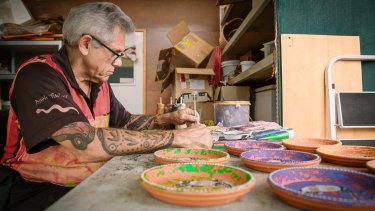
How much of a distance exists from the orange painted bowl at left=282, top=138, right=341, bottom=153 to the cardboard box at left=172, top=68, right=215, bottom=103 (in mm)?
2161

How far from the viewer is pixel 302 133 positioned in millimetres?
1944

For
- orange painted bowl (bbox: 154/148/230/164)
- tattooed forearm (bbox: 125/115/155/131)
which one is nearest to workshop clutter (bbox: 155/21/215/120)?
tattooed forearm (bbox: 125/115/155/131)

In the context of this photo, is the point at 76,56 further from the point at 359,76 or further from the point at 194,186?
the point at 359,76

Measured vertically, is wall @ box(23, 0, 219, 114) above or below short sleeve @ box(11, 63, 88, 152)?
above

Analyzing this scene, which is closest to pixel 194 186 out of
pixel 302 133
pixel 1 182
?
pixel 1 182

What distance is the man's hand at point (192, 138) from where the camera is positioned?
1.15 meters

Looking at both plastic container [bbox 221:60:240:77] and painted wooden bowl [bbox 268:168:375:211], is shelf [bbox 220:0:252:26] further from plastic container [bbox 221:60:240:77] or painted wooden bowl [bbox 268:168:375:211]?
painted wooden bowl [bbox 268:168:375:211]

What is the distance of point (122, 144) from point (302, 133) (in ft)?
4.63

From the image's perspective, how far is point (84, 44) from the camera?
1.42 m

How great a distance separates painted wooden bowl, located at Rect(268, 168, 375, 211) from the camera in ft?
1.63

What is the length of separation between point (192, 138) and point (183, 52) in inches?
87.3

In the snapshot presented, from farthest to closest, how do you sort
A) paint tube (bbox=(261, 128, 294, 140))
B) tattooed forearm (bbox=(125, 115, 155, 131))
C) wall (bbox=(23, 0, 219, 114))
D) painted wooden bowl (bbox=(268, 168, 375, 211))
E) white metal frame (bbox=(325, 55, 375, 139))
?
wall (bbox=(23, 0, 219, 114)), tattooed forearm (bbox=(125, 115, 155, 131)), white metal frame (bbox=(325, 55, 375, 139)), paint tube (bbox=(261, 128, 294, 140)), painted wooden bowl (bbox=(268, 168, 375, 211))

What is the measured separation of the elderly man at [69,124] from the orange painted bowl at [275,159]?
0.99 ft

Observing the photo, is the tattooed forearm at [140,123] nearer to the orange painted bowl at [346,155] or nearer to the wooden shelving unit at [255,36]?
the wooden shelving unit at [255,36]
